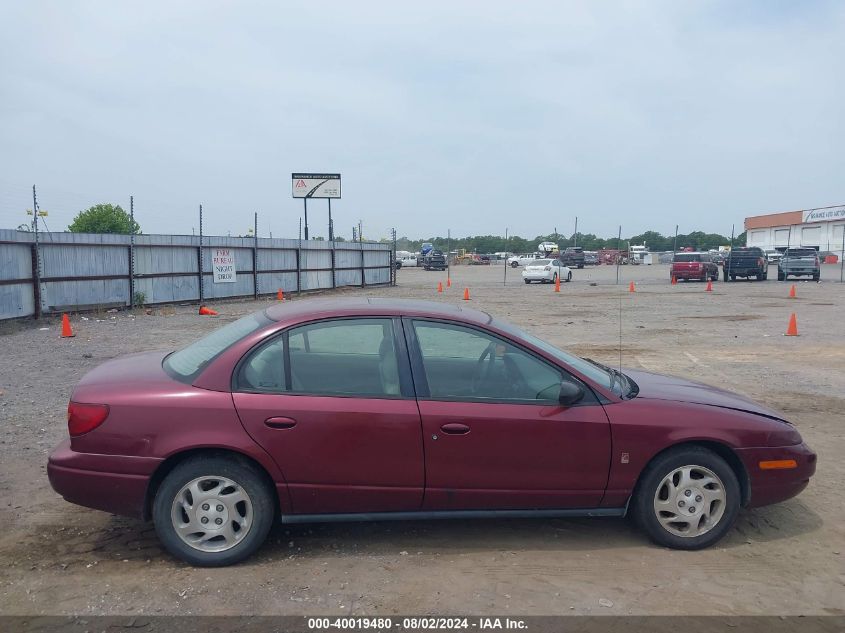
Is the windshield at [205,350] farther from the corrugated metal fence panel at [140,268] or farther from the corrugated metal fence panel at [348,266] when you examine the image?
Answer: the corrugated metal fence panel at [348,266]

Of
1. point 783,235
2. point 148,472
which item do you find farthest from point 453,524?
point 783,235

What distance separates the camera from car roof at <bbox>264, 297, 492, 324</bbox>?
4426 mm

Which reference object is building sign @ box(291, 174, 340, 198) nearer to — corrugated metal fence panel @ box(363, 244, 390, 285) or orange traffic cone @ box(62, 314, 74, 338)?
corrugated metal fence panel @ box(363, 244, 390, 285)

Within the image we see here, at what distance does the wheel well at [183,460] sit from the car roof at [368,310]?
865 millimetres

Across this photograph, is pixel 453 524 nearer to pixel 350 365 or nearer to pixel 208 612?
pixel 350 365

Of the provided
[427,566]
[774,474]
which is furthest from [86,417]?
[774,474]

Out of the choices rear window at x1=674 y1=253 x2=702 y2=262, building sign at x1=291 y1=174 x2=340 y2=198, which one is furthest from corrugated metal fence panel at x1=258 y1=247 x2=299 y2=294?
rear window at x1=674 y1=253 x2=702 y2=262

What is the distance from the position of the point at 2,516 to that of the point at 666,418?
429 cm

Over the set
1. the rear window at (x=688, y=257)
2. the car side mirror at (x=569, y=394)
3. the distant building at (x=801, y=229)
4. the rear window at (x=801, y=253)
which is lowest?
the car side mirror at (x=569, y=394)

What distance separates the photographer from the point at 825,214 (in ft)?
249

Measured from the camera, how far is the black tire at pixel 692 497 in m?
4.30

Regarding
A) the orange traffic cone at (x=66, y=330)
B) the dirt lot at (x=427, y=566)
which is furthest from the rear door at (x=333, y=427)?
the orange traffic cone at (x=66, y=330)

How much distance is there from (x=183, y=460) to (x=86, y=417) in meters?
0.60

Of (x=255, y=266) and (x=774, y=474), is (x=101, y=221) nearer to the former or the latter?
(x=255, y=266)
